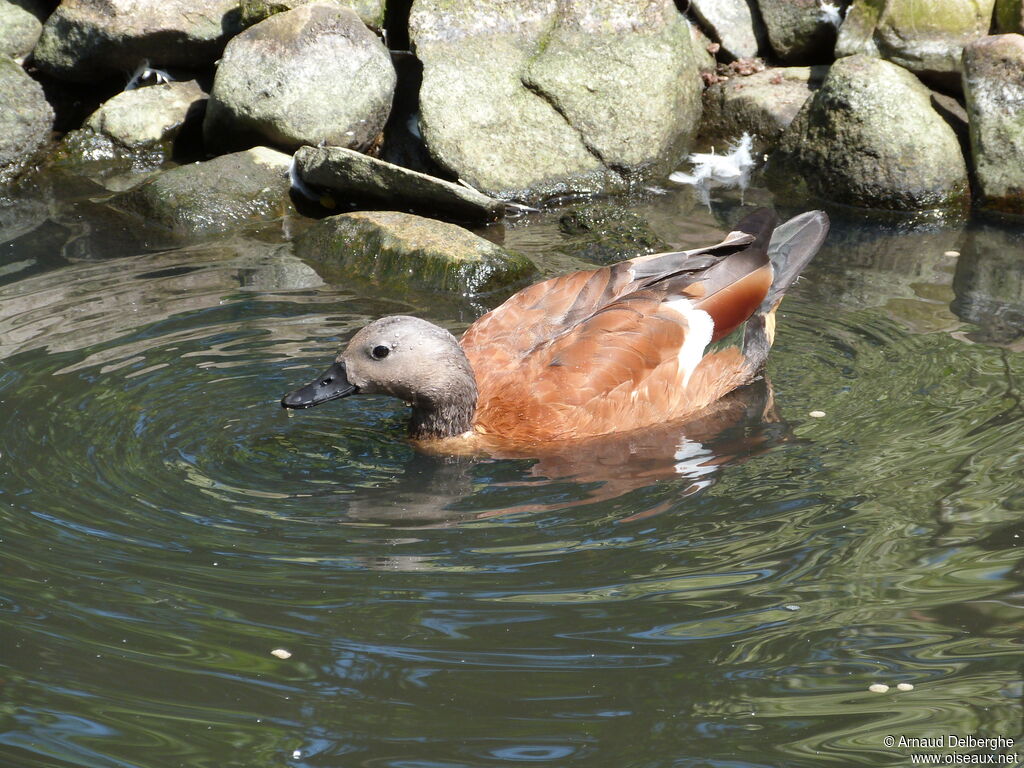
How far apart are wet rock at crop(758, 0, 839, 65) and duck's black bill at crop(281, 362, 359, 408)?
21.5 ft

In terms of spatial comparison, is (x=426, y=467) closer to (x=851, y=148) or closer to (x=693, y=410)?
(x=693, y=410)

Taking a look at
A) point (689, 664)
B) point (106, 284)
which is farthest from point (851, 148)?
point (689, 664)

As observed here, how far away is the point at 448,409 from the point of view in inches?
217

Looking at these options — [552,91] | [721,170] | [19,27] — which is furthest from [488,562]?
[19,27]

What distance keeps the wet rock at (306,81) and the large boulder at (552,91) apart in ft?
1.52

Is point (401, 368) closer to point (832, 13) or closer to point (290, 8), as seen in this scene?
point (290, 8)

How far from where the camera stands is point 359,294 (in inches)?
293

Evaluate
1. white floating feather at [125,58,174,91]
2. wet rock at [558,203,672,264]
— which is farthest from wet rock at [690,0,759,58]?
white floating feather at [125,58,174,91]

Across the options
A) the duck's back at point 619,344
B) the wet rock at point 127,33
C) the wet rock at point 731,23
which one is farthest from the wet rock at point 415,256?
the wet rock at point 731,23

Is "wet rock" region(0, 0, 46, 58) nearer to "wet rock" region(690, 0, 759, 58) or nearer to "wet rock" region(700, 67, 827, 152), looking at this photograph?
"wet rock" region(690, 0, 759, 58)

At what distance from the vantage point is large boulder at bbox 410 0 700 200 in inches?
366

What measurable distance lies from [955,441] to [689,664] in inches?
86.2

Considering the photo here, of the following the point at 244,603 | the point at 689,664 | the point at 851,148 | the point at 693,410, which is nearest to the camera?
the point at 689,664

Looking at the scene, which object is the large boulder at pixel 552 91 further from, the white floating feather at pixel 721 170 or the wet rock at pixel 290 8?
the wet rock at pixel 290 8
